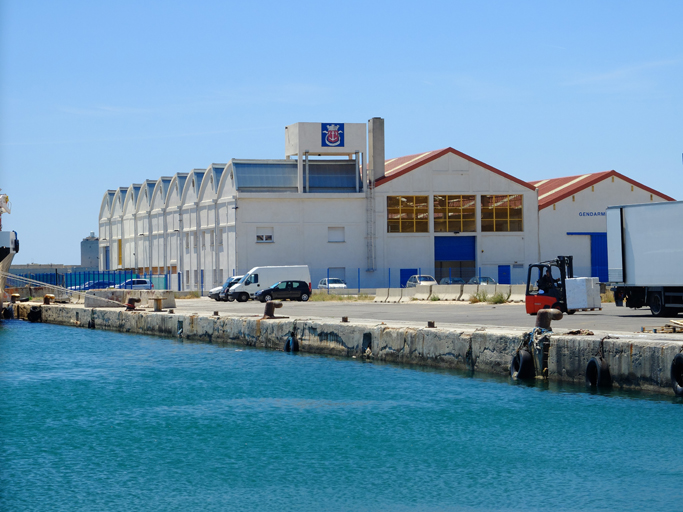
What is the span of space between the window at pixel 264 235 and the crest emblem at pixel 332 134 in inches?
274

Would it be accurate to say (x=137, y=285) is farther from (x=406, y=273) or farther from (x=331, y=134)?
(x=406, y=273)

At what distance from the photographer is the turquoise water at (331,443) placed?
1099 centimetres

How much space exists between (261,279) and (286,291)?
2051mm

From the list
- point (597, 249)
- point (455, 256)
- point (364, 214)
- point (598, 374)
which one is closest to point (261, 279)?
point (364, 214)

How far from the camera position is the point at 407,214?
6078 centimetres

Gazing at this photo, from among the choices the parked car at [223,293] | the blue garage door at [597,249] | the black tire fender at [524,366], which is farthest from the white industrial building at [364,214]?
the black tire fender at [524,366]

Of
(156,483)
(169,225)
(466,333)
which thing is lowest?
(156,483)

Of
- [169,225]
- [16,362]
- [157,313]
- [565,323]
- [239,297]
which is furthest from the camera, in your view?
[169,225]

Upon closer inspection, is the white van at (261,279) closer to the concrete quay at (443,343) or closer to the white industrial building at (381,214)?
the white industrial building at (381,214)

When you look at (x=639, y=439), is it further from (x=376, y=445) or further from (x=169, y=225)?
(x=169, y=225)

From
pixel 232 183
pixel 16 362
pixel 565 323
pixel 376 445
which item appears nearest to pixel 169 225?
pixel 232 183

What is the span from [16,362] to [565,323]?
1598 cm

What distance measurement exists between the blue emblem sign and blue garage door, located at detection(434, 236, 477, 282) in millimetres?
9621

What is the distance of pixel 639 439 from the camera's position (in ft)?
44.8
